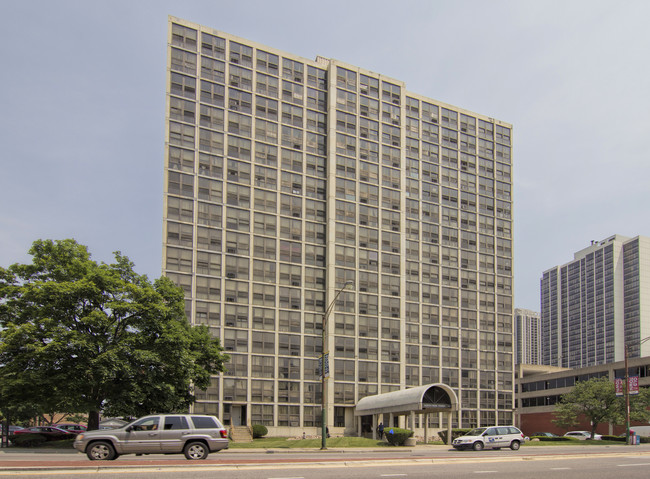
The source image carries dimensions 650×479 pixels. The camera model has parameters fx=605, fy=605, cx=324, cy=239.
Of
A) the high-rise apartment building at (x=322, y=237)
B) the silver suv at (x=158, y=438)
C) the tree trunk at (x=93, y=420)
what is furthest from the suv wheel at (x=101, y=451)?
the high-rise apartment building at (x=322, y=237)

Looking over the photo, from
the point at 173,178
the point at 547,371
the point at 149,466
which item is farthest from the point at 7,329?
the point at 547,371

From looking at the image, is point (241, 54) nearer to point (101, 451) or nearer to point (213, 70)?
point (213, 70)

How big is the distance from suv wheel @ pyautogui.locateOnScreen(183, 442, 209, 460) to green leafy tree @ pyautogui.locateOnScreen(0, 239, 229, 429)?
19788 mm

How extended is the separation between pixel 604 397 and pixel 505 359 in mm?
37245

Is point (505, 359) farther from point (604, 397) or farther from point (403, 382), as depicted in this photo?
point (604, 397)

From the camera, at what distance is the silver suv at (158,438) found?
902 inches

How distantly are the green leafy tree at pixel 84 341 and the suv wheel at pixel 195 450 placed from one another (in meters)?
19.8

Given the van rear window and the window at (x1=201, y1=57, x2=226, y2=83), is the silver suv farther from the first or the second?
the window at (x1=201, y1=57, x2=226, y2=83)

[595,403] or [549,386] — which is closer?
[595,403]

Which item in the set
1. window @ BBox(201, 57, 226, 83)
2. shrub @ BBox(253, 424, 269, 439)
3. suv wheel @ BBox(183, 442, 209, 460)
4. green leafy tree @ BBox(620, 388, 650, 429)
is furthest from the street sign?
window @ BBox(201, 57, 226, 83)

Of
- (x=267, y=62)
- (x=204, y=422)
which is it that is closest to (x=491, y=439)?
(x=204, y=422)

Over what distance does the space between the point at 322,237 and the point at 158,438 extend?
2704 inches

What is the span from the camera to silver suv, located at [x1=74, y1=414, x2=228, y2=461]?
75.2ft

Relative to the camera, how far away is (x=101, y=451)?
22906 mm
